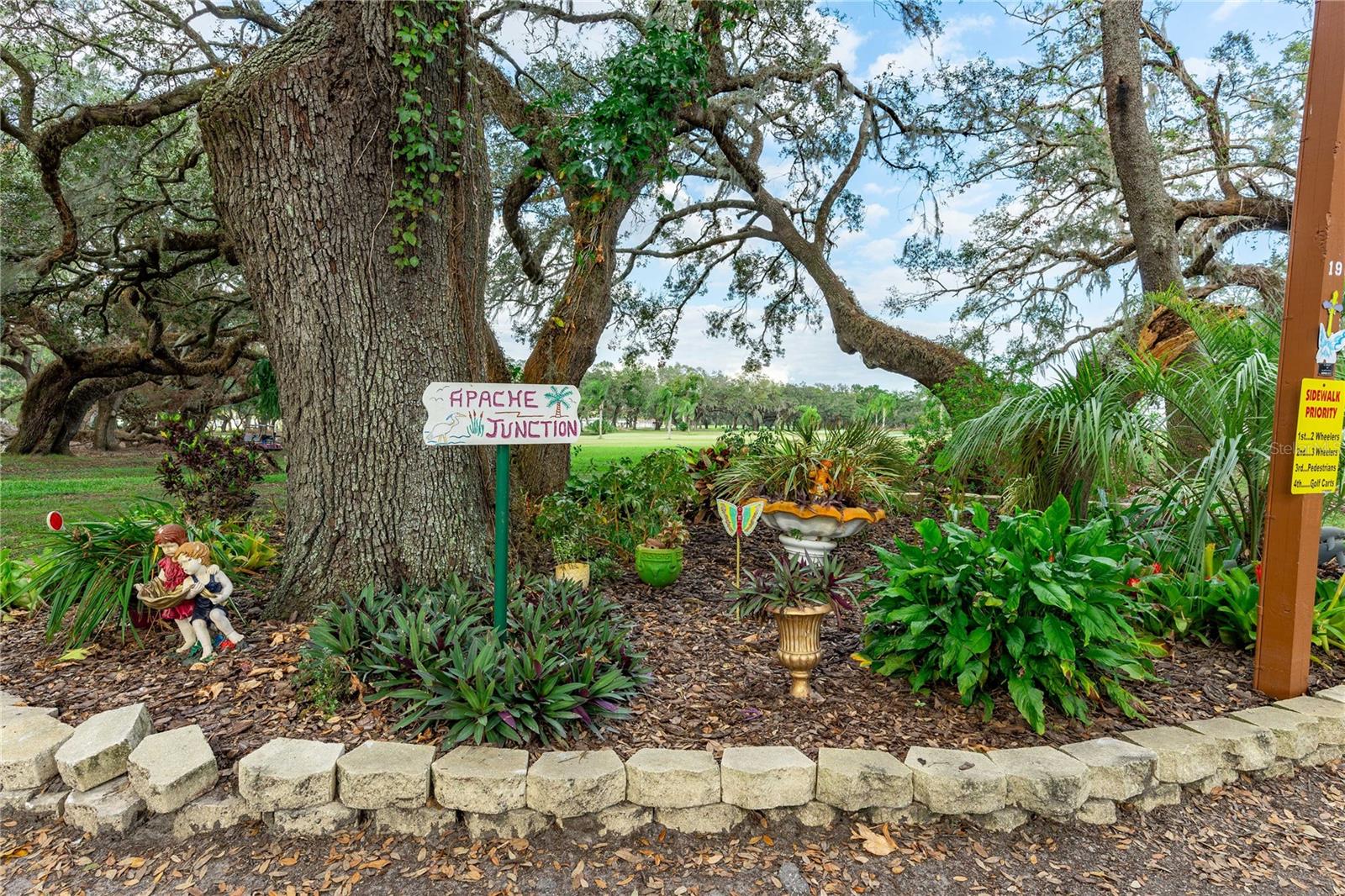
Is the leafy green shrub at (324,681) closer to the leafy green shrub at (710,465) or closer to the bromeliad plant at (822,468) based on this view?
the bromeliad plant at (822,468)

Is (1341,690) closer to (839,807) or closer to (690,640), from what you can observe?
(839,807)

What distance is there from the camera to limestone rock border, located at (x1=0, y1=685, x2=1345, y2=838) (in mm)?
1754

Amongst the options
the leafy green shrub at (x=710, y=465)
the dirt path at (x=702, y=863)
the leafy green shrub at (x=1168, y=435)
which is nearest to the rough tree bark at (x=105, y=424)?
the leafy green shrub at (x=710, y=465)

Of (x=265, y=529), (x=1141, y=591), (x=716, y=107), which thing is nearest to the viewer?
(x=1141, y=591)

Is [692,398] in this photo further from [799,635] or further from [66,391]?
[799,635]

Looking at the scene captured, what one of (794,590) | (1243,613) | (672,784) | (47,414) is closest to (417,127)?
(794,590)

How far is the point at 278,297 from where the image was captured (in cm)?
262

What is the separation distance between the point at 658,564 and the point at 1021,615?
1.72 metres

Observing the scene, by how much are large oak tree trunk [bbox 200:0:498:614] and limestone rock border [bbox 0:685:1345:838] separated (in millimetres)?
898

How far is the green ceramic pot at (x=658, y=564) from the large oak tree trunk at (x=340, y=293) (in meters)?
0.94

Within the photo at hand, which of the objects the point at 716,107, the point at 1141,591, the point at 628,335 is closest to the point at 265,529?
the point at 1141,591

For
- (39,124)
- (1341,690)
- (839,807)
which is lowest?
(839,807)

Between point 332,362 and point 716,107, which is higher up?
point 716,107

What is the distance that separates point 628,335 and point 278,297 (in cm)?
672
